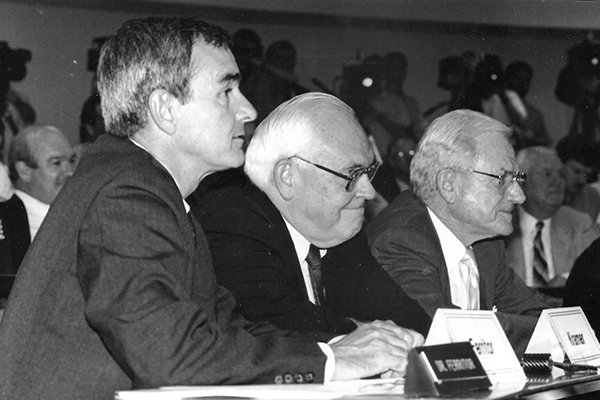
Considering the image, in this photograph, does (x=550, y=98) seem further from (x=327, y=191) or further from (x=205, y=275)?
(x=205, y=275)

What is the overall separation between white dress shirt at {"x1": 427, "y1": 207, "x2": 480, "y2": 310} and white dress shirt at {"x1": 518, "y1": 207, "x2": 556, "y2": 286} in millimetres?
3162

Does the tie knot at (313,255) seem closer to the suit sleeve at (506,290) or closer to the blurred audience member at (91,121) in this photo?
the suit sleeve at (506,290)

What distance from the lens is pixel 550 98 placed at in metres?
8.07

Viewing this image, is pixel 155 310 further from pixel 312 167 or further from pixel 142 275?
pixel 312 167

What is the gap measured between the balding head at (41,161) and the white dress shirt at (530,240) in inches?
113

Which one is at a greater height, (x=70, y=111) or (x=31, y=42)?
(x=31, y=42)

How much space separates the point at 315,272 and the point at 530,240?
400 cm

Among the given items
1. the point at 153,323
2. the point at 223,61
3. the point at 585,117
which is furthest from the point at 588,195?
the point at 153,323

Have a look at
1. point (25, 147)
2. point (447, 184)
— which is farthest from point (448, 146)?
point (25, 147)

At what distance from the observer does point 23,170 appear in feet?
18.6

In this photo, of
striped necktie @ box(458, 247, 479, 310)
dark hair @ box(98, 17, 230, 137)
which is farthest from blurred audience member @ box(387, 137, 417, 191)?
dark hair @ box(98, 17, 230, 137)

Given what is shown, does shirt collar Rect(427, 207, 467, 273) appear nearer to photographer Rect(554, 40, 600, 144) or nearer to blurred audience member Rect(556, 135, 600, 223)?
blurred audience member Rect(556, 135, 600, 223)

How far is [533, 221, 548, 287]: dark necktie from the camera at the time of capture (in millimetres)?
6418

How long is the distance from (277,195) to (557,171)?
471 cm
